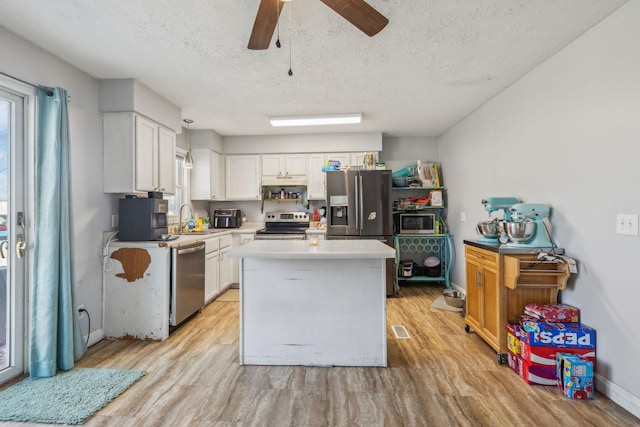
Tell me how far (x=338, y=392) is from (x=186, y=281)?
6.36 ft

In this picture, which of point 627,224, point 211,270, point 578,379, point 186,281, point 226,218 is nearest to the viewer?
point 627,224

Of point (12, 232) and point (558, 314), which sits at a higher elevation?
point (12, 232)

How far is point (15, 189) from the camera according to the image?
2.21 m

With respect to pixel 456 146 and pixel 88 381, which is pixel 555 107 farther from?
pixel 88 381

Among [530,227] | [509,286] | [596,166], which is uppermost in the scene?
[596,166]

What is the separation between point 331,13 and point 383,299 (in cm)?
205

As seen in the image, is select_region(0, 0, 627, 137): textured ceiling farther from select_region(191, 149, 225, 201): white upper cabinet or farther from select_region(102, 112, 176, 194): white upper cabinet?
select_region(191, 149, 225, 201): white upper cabinet

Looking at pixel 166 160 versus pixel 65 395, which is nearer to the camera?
pixel 65 395

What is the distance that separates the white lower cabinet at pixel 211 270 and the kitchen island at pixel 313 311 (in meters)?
1.52

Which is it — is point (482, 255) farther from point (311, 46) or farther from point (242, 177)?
point (242, 177)

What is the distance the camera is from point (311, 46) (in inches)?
92.4

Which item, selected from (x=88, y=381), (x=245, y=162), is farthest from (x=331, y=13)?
(x=245, y=162)

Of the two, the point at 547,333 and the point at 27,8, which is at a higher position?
the point at 27,8

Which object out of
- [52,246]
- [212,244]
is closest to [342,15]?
[52,246]
